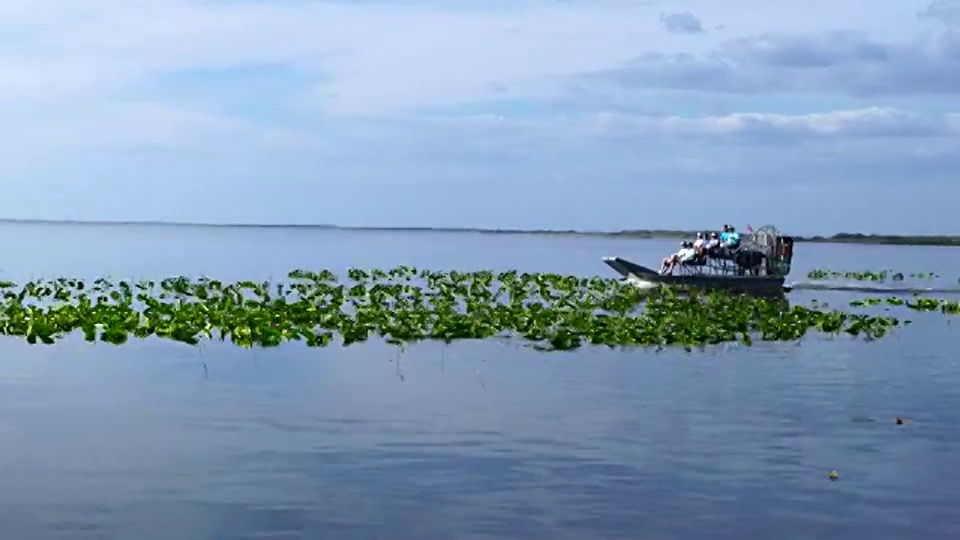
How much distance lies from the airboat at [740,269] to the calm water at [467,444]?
17402mm

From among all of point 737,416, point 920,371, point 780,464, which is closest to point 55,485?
point 780,464

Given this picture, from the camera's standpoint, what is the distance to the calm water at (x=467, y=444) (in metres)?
12.2

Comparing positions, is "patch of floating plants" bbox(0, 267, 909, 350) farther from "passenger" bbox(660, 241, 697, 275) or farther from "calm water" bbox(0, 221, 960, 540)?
"passenger" bbox(660, 241, 697, 275)

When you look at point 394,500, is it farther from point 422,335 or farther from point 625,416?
point 422,335

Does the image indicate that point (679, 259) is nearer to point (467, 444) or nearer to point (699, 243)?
point (699, 243)

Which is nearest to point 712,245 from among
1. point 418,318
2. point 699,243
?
point 699,243

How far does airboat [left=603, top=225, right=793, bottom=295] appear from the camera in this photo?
42.2 metres

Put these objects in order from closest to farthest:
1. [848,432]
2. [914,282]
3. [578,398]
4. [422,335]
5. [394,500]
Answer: [394,500]
[848,432]
[578,398]
[422,335]
[914,282]

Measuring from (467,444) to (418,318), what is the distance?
13727mm

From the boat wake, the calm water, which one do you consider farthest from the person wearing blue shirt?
the calm water

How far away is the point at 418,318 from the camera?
2922cm

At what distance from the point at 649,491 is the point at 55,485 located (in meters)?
5.83

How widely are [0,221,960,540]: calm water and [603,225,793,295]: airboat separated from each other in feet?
57.1

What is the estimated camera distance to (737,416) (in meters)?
18.1
